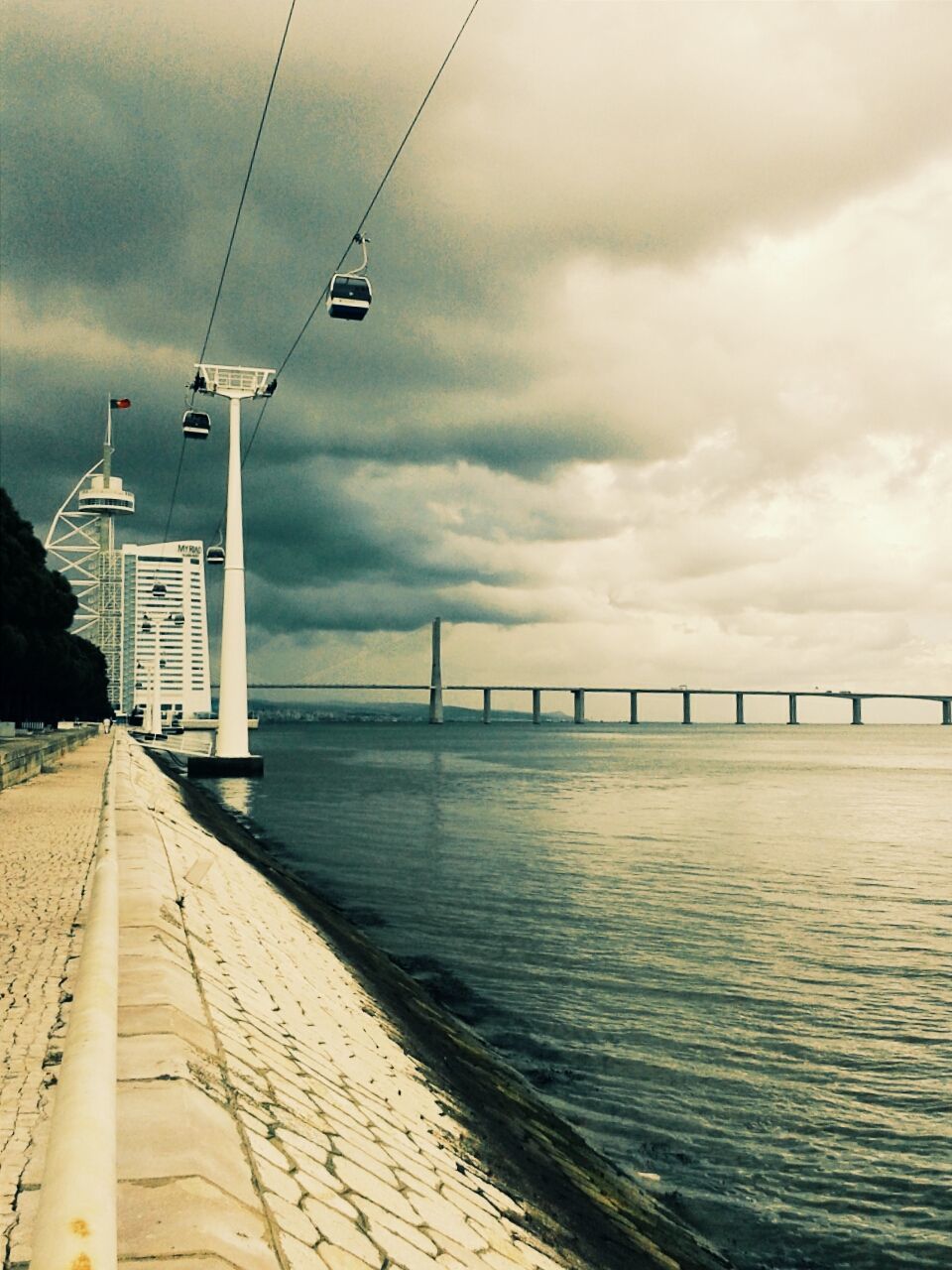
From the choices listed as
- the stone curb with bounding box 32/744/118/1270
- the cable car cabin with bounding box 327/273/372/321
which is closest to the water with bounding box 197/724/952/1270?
the stone curb with bounding box 32/744/118/1270

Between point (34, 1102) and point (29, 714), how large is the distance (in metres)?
70.2

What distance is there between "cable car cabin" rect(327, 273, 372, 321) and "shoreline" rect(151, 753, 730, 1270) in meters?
14.2

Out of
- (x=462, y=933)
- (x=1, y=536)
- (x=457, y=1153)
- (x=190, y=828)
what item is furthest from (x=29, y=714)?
(x=457, y=1153)

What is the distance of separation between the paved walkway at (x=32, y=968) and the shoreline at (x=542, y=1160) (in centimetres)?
293

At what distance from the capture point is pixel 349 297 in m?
21.5

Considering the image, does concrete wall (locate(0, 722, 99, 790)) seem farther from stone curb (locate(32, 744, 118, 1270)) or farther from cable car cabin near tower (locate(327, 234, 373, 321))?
stone curb (locate(32, 744, 118, 1270))

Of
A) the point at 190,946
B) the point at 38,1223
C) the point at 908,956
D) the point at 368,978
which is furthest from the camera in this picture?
the point at 908,956

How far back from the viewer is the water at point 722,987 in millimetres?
8109

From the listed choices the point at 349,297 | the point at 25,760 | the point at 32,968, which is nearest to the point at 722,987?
the point at 32,968

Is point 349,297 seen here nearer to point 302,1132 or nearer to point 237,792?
point 302,1132

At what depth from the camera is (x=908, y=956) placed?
626 inches

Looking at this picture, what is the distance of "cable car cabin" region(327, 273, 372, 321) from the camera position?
21188 millimetres

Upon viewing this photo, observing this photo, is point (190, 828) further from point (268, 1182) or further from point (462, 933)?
point (268, 1182)

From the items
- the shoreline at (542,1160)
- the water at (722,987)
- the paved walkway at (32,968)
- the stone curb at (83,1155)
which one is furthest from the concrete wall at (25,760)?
the stone curb at (83,1155)
